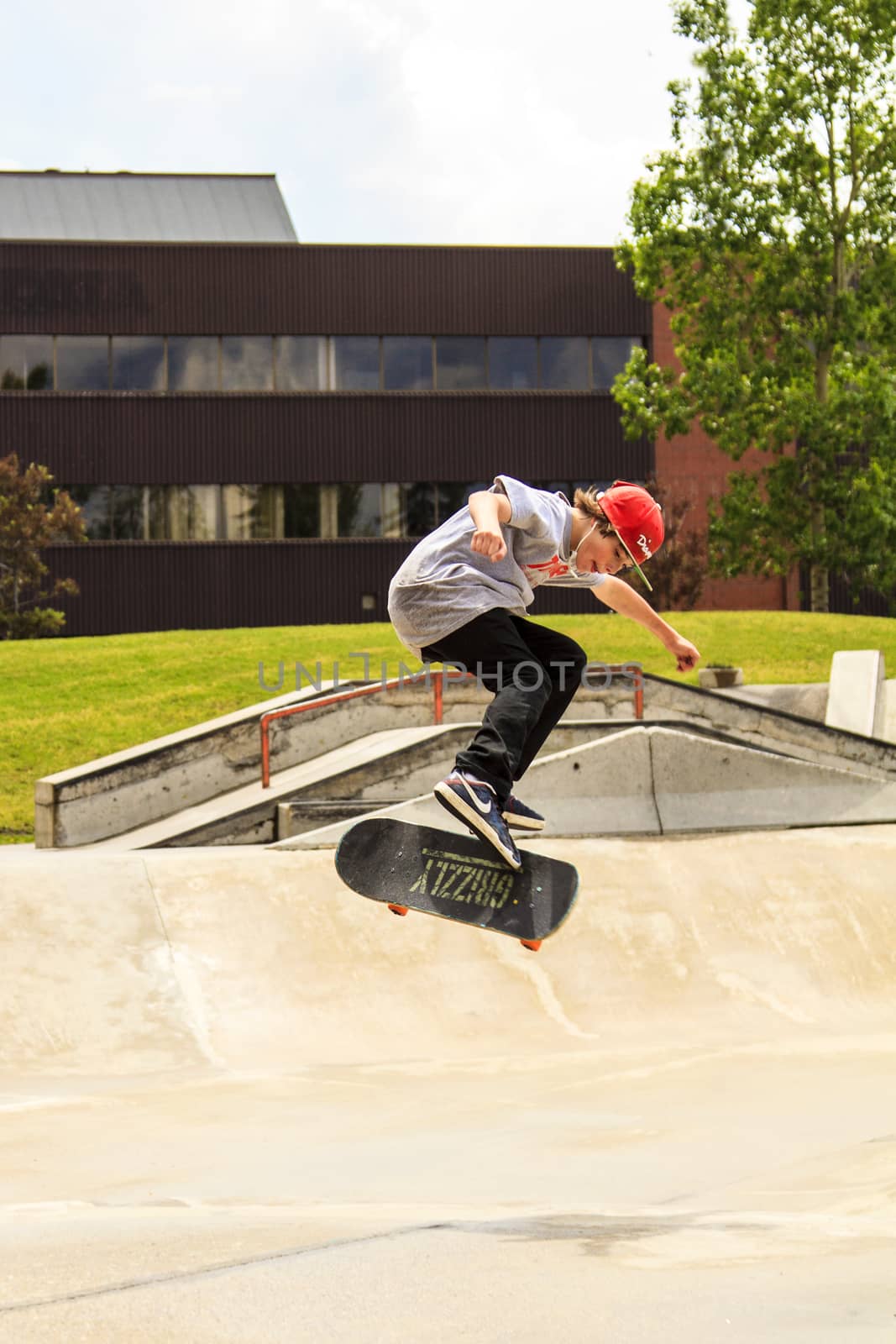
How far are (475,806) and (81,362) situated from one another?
106 feet

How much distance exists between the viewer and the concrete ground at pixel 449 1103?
3602 mm

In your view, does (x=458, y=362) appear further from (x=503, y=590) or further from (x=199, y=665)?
(x=503, y=590)

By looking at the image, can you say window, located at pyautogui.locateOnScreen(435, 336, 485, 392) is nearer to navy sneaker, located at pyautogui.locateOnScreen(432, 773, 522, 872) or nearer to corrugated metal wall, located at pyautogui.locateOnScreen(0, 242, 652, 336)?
corrugated metal wall, located at pyautogui.locateOnScreen(0, 242, 652, 336)

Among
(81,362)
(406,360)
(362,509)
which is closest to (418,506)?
(362,509)

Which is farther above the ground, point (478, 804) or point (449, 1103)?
point (478, 804)

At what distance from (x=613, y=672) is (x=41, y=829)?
6705mm

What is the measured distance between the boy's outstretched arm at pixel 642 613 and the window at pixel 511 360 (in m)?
31.0

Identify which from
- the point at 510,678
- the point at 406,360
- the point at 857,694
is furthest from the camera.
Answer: the point at 406,360

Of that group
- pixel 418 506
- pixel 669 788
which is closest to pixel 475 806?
pixel 669 788

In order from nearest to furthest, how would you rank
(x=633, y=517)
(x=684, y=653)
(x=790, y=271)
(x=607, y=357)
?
(x=633, y=517) < (x=684, y=653) < (x=790, y=271) < (x=607, y=357)

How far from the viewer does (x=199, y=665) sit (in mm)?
20344

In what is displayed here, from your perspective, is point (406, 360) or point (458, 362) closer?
point (406, 360)

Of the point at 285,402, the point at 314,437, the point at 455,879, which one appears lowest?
the point at 455,879

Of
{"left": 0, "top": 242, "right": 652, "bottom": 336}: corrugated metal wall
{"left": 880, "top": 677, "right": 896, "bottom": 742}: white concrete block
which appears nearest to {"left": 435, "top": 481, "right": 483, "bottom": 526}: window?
{"left": 0, "top": 242, "right": 652, "bottom": 336}: corrugated metal wall
